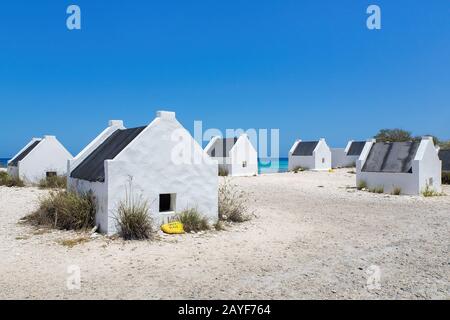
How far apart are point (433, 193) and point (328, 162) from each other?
2421 centimetres

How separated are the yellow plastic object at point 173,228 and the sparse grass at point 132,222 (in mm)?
437

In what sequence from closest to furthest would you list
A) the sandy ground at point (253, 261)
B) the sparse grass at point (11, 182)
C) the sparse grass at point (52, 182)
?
the sandy ground at point (253, 261) < the sparse grass at point (52, 182) < the sparse grass at point (11, 182)

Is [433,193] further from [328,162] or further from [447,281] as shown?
[328,162]

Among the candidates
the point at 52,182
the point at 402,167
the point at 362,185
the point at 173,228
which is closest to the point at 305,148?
the point at 362,185

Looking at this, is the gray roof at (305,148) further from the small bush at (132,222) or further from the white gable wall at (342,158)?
the small bush at (132,222)

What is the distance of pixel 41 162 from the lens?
24.7m

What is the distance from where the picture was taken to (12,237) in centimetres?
1075

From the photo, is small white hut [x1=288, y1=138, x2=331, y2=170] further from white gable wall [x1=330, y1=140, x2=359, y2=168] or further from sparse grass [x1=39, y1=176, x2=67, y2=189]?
sparse grass [x1=39, y1=176, x2=67, y2=189]

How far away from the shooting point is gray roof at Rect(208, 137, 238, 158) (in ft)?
115

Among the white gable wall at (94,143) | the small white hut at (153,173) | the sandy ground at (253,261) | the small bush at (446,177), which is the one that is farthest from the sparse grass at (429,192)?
the white gable wall at (94,143)

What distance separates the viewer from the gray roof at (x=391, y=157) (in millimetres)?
21266

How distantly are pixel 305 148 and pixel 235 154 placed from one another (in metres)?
12.9

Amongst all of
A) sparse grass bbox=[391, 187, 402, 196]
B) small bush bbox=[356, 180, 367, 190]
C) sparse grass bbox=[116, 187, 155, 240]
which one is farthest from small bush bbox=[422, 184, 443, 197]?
sparse grass bbox=[116, 187, 155, 240]

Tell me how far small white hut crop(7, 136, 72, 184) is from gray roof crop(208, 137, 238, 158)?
13417mm
